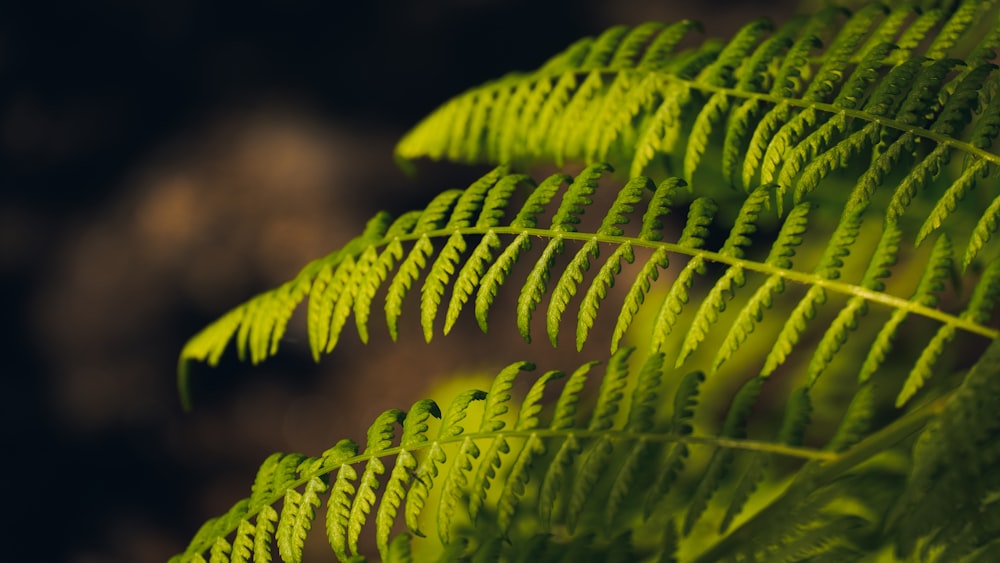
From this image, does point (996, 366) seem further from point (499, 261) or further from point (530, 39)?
point (530, 39)

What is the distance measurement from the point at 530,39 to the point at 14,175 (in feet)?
7.22

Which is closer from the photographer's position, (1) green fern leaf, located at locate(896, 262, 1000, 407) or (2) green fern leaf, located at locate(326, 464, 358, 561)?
(1) green fern leaf, located at locate(896, 262, 1000, 407)

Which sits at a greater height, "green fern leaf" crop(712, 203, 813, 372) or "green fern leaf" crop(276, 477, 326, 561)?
"green fern leaf" crop(712, 203, 813, 372)

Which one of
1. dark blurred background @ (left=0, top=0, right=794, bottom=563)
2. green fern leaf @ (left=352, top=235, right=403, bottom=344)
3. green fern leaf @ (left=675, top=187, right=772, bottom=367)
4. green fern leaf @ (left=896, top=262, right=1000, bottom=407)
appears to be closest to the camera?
green fern leaf @ (left=896, top=262, right=1000, bottom=407)

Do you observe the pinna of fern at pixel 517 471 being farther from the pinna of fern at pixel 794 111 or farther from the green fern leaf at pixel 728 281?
the pinna of fern at pixel 794 111

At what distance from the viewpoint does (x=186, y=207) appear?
3.19m

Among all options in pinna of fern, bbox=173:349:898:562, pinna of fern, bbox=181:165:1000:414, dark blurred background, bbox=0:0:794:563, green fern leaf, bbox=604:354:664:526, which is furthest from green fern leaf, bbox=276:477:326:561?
dark blurred background, bbox=0:0:794:563

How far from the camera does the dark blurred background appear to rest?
9.16 ft

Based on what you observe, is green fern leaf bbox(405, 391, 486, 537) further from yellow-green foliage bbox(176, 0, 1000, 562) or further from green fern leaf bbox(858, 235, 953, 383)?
green fern leaf bbox(858, 235, 953, 383)

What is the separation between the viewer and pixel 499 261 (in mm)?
1046

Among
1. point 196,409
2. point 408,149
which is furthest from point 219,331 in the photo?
point 196,409

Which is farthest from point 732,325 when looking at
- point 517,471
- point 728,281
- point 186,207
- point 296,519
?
point 186,207

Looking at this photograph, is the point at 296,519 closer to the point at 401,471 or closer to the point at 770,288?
the point at 401,471

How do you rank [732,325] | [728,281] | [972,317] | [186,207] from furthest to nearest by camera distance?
[186,207] < [732,325] < [728,281] < [972,317]
